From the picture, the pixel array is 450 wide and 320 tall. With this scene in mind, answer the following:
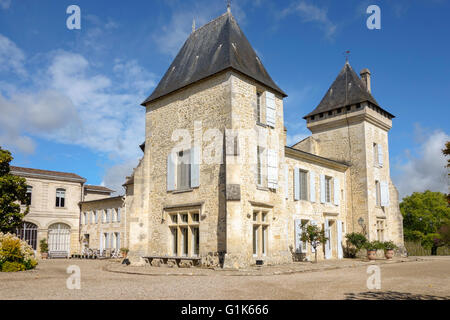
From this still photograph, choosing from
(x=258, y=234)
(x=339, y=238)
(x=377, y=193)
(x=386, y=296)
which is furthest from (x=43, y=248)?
(x=386, y=296)

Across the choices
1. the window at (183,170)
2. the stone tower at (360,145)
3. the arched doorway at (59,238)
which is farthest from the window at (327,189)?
the arched doorway at (59,238)

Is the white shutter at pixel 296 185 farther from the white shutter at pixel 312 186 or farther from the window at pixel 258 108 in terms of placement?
the window at pixel 258 108

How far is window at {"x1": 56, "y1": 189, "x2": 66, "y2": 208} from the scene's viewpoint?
2861cm

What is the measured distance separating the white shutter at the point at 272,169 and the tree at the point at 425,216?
27836 mm

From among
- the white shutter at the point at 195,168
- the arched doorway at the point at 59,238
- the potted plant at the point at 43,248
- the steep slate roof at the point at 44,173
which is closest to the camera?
the white shutter at the point at 195,168

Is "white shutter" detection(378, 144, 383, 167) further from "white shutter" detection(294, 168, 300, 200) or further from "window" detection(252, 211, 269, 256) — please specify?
"window" detection(252, 211, 269, 256)

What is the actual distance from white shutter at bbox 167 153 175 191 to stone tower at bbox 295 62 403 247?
9858 millimetres

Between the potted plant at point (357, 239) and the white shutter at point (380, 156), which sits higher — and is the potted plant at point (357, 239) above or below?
below

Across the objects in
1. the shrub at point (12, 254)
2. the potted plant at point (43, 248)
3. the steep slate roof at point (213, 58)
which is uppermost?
the steep slate roof at point (213, 58)

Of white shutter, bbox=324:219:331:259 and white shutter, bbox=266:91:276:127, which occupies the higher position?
white shutter, bbox=266:91:276:127

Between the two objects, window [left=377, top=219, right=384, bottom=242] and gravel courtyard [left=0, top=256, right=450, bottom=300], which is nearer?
gravel courtyard [left=0, top=256, right=450, bottom=300]

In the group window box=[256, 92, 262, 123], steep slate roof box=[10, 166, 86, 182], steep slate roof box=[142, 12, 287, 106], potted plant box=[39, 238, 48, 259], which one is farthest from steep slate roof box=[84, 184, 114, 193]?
window box=[256, 92, 262, 123]

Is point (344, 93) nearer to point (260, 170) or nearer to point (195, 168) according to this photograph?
point (260, 170)

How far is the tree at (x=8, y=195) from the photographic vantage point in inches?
717
